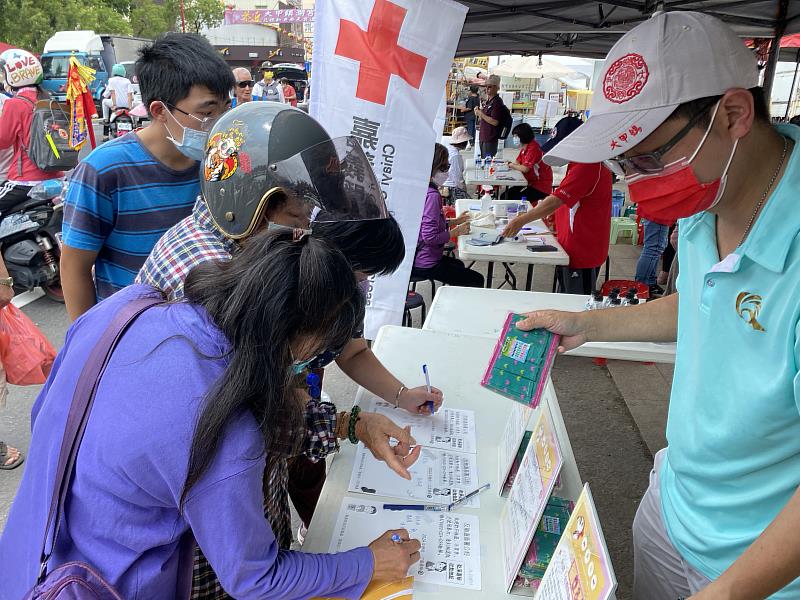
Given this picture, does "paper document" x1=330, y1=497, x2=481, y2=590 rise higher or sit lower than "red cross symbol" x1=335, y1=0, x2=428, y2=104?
lower

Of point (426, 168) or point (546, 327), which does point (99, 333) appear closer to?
point (546, 327)

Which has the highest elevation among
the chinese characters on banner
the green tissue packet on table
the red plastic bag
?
the chinese characters on banner

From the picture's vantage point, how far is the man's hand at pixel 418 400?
1697 millimetres

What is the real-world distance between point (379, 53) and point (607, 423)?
2.44 metres

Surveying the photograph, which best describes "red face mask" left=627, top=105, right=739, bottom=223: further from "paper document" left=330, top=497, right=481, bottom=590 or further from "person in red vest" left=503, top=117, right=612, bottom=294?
"person in red vest" left=503, top=117, right=612, bottom=294

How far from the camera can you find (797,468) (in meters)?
0.90

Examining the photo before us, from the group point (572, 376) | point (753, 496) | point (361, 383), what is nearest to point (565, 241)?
point (572, 376)

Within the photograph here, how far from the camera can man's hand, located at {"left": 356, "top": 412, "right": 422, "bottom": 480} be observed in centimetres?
137

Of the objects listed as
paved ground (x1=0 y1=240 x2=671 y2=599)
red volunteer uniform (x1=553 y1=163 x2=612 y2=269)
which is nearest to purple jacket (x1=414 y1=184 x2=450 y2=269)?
red volunteer uniform (x1=553 y1=163 x2=612 y2=269)

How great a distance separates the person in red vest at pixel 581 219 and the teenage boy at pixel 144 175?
2.47 meters

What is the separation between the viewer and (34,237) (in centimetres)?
452

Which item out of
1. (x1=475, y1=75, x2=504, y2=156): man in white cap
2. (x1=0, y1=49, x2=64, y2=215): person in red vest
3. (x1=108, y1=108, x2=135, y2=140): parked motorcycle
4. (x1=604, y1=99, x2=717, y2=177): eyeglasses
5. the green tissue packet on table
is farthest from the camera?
(x1=108, y1=108, x2=135, y2=140): parked motorcycle

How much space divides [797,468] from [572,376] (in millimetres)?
2954

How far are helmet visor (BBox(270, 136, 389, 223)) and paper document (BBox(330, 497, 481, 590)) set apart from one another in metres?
0.71
